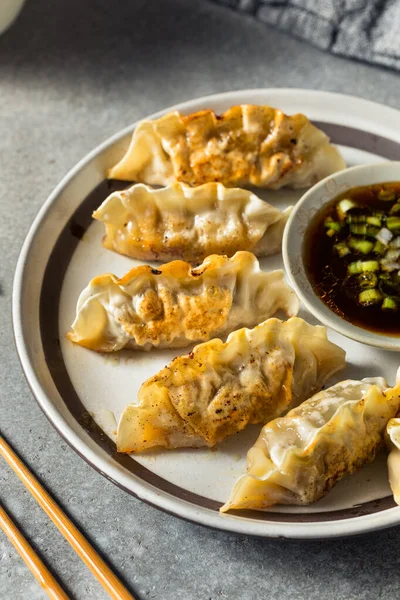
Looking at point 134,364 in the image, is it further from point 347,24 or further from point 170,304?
point 347,24

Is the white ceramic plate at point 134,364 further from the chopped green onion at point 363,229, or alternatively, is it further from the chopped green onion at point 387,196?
the chopped green onion at point 387,196

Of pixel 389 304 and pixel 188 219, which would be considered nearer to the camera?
pixel 389 304

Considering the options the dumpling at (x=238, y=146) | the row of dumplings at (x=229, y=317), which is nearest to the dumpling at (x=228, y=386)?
the row of dumplings at (x=229, y=317)

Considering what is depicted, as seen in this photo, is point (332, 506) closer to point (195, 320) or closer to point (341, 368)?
point (341, 368)

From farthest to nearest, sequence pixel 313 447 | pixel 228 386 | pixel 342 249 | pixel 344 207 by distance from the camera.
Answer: pixel 344 207, pixel 342 249, pixel 228 386, pixel 313 447

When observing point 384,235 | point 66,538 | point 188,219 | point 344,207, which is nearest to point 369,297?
point 384,235

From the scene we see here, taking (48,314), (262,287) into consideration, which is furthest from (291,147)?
(48,314)

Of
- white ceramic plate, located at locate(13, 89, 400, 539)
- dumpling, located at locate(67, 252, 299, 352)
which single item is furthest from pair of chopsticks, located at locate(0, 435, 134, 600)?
dumpling, located at locate(67, 252, 299, 352)
